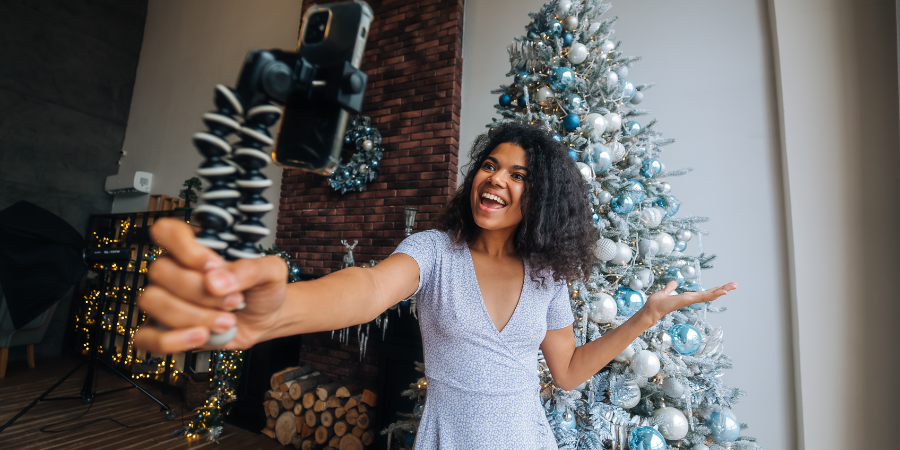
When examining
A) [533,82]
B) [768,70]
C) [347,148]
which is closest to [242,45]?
[347,148]

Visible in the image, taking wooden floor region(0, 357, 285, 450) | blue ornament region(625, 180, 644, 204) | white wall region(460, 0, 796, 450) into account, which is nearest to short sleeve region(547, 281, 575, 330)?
blue ornament region(625, 180, 644, 204)

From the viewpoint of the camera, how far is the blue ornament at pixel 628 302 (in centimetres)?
156

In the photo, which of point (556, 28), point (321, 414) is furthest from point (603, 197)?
point (321, 414)

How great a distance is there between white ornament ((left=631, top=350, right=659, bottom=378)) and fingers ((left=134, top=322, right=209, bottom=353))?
A: 4.86 ft

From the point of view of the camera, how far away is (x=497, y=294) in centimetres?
106

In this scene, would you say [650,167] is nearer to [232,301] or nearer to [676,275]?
[676,275]

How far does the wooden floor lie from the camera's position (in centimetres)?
249

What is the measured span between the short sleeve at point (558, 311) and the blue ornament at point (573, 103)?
0.97m

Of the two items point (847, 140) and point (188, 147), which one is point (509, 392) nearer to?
point (847, 140)

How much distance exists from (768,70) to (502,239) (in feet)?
7.43

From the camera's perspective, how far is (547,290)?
1117 mm

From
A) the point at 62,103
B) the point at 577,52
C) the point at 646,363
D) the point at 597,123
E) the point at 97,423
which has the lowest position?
the point at 97,423

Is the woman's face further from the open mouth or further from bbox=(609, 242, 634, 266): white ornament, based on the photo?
bbox=(609, 242, 634, 266): white ornament

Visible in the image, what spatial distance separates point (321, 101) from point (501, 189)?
2.46 ft
